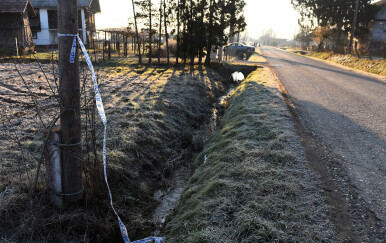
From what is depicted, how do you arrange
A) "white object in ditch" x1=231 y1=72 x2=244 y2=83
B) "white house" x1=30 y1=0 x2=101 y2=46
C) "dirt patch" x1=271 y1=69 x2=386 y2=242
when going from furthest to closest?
"white house" x1=30 y1=0 x2=101 y2=46 → "white object in ditch" x1=231 y1=72 x2=244 y2=83 → "dirt patch" x1=271 y1=69 x2=386 y2=242

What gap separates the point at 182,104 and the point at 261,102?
2.75m

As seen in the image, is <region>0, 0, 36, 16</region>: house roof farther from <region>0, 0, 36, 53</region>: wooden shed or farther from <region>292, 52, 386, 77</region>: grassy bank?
<region>292, 52, 386, 77</region>: grassy bank

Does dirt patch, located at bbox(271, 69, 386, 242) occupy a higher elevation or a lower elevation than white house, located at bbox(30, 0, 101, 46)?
lower

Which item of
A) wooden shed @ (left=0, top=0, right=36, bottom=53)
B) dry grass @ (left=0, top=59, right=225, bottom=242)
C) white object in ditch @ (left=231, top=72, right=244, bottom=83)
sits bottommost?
dry grass @ (left=0, top=59, right=225, bottom=242)

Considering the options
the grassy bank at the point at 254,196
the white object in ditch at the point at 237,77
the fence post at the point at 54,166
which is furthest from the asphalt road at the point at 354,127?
the white object in ditch at the point at 237,77

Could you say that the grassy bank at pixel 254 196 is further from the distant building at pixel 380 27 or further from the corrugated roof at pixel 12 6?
the distant building at pixel 380 27

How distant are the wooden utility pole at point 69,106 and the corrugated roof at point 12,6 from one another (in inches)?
887

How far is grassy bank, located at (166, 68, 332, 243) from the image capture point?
3.16 metres

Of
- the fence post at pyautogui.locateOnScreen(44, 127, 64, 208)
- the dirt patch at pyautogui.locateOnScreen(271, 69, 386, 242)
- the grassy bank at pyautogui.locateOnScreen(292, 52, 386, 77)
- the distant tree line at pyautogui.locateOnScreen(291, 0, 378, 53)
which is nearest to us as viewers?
the dirt patch at pyautogui.locateOnScreen(271, 69, 386, 242)

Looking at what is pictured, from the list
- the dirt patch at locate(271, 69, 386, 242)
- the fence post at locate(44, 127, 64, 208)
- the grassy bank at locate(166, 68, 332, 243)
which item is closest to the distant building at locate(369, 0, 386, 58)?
the dirt patch at locate(271, 69, 386, 242)

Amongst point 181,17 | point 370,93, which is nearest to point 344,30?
point 181,17

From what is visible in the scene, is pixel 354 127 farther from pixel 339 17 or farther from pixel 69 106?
pixel 339 17

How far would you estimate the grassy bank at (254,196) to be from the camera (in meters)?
3.16

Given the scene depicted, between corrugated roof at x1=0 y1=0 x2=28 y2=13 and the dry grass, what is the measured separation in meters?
13.5
